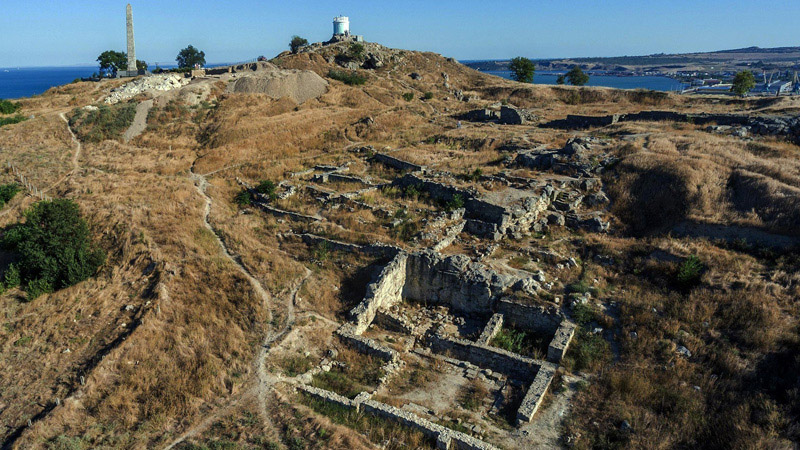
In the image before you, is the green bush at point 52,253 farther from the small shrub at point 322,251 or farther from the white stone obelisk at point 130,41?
the white stone obelisk at point 130,41

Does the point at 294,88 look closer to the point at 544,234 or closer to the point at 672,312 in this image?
the point at 544,234

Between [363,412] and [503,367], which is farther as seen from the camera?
[503,367]

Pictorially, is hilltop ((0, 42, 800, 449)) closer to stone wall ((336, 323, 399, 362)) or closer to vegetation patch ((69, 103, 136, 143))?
stone wall ((336, 323, 399, 362))

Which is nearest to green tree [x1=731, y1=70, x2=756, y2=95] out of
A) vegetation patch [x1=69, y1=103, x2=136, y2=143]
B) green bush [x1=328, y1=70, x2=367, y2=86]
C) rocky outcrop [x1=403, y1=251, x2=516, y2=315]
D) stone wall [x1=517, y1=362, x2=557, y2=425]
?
green bush [x1=328, y1=70, x2=367, y2=86]

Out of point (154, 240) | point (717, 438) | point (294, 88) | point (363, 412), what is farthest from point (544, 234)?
point (294, 88)

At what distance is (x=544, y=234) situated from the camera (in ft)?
58.2

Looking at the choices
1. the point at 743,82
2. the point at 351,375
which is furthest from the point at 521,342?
the point at 743,82

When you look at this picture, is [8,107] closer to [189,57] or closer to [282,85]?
[282,85]

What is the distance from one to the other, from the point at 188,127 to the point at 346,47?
37.0m

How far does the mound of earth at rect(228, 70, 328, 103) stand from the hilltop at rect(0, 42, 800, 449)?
1700 centimetres

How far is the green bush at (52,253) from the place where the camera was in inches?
569

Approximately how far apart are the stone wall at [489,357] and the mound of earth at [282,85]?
121ft

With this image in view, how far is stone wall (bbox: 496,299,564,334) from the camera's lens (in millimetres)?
12406

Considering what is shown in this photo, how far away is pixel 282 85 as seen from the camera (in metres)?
43.5
